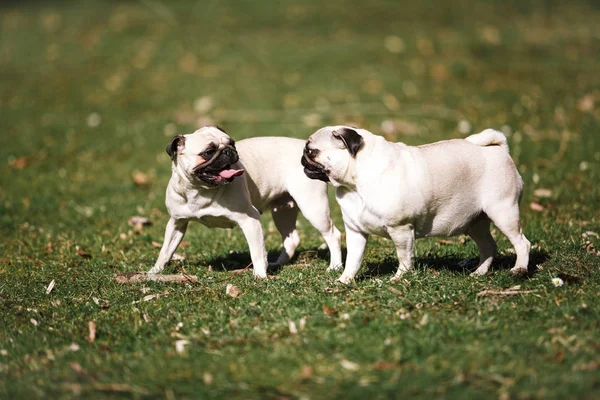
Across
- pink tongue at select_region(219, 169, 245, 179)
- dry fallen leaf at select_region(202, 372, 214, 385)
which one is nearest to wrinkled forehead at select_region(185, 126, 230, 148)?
pink tongue at select_region(219, 169, 245, 179)

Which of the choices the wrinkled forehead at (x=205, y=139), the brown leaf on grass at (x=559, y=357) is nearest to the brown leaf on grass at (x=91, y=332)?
the wrinkled forehead at (x=205, y=139)

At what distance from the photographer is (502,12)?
80.4 ft

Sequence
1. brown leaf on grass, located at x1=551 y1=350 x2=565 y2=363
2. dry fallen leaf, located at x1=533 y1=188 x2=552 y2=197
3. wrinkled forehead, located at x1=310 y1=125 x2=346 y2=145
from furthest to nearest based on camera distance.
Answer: dry fallen leaf, located at x1=533 y1=188 x2=552 y2=197 < wrinkled forehead, located at x1=310 y1=125 x2=346 y2=145 < brown leaf on grass, located at x1=551 y1=350 x2=565 y2=363

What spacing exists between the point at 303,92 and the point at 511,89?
4544mm

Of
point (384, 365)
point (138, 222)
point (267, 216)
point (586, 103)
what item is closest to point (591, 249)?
point (384, 365)

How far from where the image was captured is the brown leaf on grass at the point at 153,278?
23.5ft

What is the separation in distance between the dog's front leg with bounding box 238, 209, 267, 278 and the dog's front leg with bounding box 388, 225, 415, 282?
1323mm

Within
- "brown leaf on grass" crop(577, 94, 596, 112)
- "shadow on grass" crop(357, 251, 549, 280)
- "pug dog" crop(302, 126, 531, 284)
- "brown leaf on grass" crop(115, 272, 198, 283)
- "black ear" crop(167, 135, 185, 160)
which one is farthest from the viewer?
"brown leaf on grass" crop(577, 94, 596, 112)

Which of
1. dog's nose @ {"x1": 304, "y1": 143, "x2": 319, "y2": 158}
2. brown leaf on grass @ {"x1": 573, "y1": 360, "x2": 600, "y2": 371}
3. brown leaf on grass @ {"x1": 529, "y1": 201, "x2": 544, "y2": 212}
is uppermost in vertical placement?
dog's nose @ {"x1": 304, "y1": 143, "x2": 319, "y2": 158}

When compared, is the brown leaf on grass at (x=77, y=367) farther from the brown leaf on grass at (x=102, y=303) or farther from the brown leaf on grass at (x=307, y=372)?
the brown leaf on grass at (x=307, y=372)

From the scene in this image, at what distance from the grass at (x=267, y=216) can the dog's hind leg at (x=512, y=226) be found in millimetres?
221

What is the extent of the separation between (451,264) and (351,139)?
85.6 inches

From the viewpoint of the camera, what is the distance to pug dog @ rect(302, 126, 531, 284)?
251 inches

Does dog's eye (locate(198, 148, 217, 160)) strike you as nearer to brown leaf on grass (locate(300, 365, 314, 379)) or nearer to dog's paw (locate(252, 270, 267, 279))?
dog's paw (locate(252, 270, 267, 279))
